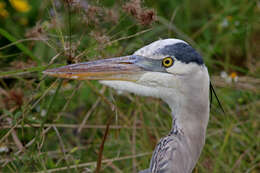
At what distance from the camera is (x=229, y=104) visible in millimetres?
3008

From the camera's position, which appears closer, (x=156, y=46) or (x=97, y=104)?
(x=156, y=46)

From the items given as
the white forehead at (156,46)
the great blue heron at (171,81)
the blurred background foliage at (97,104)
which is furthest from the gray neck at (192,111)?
the blurred background foliage at (97,104)

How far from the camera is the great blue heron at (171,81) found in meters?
1.58

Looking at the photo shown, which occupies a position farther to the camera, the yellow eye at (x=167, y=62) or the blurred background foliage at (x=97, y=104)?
the blurred background foliage at (x=97, y=104)

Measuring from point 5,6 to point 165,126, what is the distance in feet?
6.64

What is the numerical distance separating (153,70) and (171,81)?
0.29ft

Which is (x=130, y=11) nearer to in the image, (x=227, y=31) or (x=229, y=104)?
(x=229, y=104)

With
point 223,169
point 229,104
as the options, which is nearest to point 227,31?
point 229,104

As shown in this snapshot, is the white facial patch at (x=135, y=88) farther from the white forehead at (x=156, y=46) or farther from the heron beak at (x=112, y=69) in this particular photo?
the white forehead at (x=156, y=46)

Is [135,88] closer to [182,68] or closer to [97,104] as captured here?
[182,68]

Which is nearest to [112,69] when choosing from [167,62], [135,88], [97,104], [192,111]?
[135,88]

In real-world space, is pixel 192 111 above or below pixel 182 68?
A: below

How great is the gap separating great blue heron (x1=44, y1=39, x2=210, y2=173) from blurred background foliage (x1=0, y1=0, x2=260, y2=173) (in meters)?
0.32

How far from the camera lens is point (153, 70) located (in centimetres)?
163
